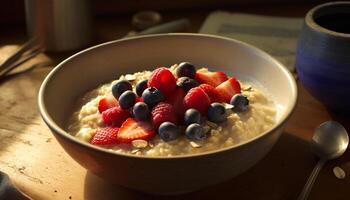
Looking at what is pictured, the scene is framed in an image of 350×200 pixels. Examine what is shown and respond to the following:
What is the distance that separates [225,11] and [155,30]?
0.94ft

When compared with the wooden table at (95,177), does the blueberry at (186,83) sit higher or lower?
higher

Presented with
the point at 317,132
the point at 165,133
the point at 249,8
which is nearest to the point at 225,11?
the point at 249,8

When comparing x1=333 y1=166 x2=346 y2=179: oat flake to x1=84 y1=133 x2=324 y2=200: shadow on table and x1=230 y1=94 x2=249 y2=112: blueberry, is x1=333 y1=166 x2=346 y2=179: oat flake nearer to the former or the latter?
x1=84 y1=133 x2=324 y2=200: shadow on table

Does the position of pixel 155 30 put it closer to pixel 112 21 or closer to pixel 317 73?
pixel 112 21

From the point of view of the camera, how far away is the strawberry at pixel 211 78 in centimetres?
89

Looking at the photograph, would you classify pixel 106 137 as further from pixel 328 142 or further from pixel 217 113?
pixel 328 142

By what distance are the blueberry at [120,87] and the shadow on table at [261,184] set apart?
0.48 ft

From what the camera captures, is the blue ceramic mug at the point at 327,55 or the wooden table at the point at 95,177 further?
the blue ceramic mug at the point at 327,55

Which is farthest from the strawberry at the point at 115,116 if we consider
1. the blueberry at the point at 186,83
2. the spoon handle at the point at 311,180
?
the spoon handle at the point at 311,180

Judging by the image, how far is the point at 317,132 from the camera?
2.90ft

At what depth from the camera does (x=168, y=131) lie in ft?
2.41

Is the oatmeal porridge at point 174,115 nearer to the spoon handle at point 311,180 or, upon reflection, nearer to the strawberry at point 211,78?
the strawberry at point 211,78

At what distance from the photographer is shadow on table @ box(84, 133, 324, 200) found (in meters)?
0.77

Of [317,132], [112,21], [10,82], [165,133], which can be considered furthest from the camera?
[112,21]
